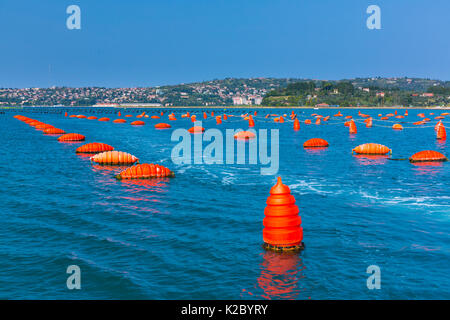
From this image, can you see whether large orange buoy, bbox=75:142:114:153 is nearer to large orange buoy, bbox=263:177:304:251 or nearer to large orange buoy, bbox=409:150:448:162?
large orange buoy, bbox=409:150:448:162

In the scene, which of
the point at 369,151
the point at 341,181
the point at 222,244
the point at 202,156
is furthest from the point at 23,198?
the point at 369,151

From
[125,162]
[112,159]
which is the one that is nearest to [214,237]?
[125,162]

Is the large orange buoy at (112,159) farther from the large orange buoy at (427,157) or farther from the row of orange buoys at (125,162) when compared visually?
the large orange buoy at (427,157)

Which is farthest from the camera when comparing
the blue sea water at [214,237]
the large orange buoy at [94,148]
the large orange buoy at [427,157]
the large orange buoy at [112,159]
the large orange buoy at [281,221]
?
the large orange buoy at [94,148]

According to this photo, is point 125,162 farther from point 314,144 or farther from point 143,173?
point 314,144

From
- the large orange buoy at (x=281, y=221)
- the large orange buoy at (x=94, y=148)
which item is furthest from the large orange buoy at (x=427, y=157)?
the large orange buoy at (x=281, y=221)
